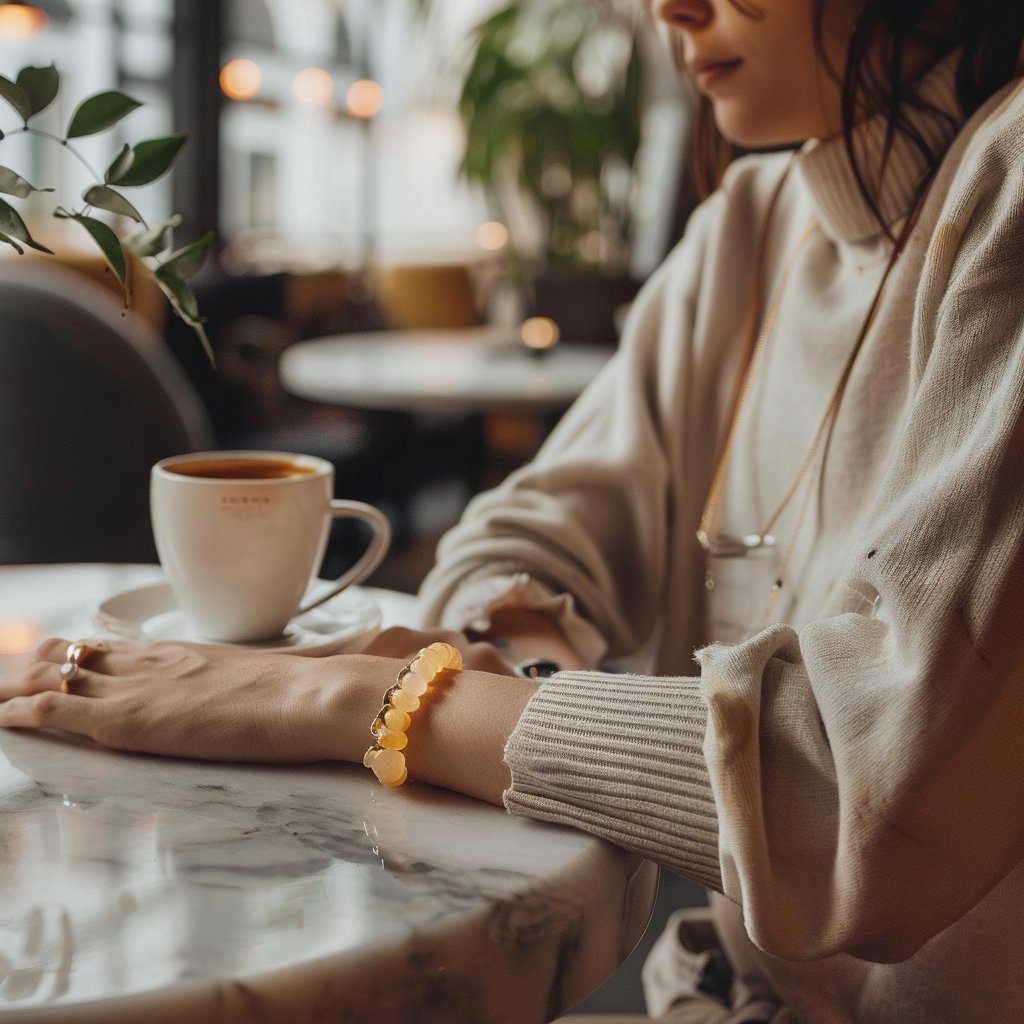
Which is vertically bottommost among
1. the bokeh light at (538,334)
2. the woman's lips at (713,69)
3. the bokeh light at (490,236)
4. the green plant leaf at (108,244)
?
the bokeh light at (490,236)

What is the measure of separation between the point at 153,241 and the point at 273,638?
27 cm

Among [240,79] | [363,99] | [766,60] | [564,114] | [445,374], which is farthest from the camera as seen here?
[363,99]

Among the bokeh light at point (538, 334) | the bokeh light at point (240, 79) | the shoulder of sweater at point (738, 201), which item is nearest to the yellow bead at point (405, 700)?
the shoulder of sweater at point (738, 201)

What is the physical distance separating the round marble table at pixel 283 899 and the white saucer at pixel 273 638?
0.16 metres

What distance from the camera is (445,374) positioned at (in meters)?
2.53

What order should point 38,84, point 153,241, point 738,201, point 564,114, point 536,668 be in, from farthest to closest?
point 564,114 → point 738,201 → point 536,668 → point 153,241 → point 38,84

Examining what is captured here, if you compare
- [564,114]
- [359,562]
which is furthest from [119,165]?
[564,114]

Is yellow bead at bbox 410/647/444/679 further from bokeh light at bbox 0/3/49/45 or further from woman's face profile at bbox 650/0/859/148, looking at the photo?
bokeh light at bbox 0/3/49/45

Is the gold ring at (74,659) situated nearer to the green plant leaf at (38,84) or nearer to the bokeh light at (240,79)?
the green plant leaf at (38,84)

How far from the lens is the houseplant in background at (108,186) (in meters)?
0.57

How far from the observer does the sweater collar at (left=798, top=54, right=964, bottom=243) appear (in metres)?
0.87

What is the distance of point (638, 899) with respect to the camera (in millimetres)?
573

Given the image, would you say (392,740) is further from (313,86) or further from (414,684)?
(313,86)

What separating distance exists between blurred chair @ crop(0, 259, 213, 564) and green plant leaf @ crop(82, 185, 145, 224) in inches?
47.9
